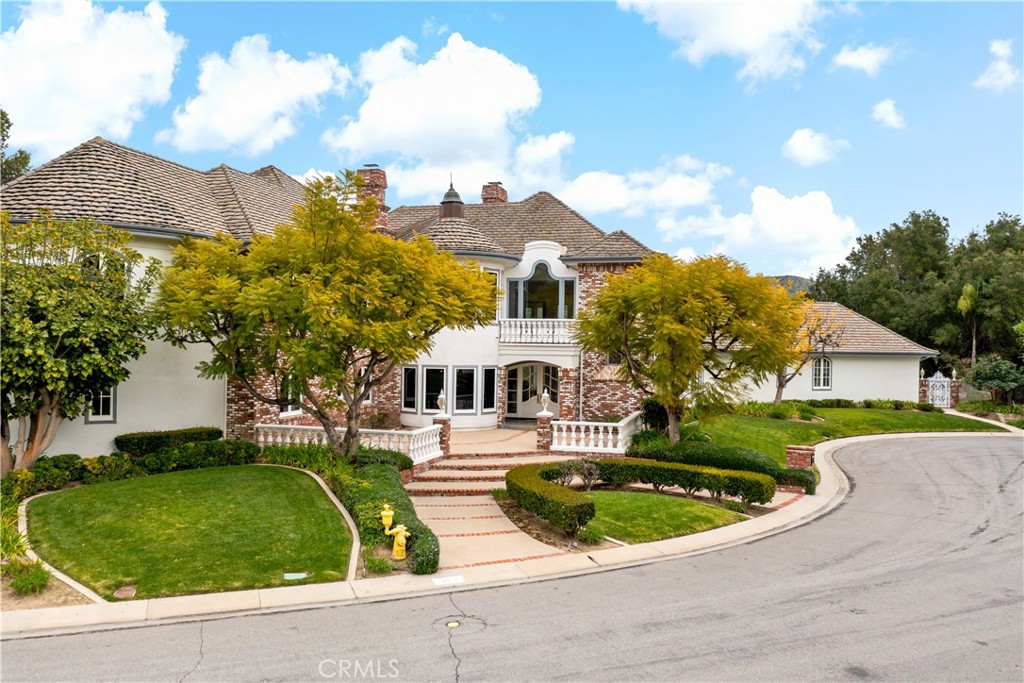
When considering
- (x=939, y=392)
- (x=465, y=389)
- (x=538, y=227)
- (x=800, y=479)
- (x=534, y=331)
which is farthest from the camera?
(x=939, y=392)

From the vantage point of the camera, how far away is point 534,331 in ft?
85.2

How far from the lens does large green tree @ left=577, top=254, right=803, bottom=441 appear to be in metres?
18.5

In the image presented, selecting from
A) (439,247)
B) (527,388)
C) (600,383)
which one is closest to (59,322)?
(439,247)

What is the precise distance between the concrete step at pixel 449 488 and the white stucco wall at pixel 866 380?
1035 inches

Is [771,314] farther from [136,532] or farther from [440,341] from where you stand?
[136,532]

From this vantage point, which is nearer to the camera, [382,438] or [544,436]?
[382,438]

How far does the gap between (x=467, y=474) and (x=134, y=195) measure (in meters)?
12.5

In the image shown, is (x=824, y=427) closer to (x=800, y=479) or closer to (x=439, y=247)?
(x=800, y=479)

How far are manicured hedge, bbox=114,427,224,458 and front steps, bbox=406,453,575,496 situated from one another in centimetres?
649

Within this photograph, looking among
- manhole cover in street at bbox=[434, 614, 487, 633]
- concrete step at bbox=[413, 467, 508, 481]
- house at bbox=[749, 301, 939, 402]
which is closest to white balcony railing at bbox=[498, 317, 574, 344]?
concrete step at bbox=[413, 467, 508, 481]

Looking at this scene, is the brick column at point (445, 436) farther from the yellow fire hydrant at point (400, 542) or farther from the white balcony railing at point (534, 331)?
the yellow fire hydrant at point (400, 542)

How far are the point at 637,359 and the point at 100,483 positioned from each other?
50.4 ft

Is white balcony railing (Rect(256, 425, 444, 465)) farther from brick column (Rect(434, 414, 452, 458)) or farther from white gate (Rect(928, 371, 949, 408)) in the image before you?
white gate (Rect(928, 371, 949, 408))

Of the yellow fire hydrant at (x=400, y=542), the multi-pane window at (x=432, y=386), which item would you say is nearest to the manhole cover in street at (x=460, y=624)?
the yellow fire hydrant at (x=400, y=542)
